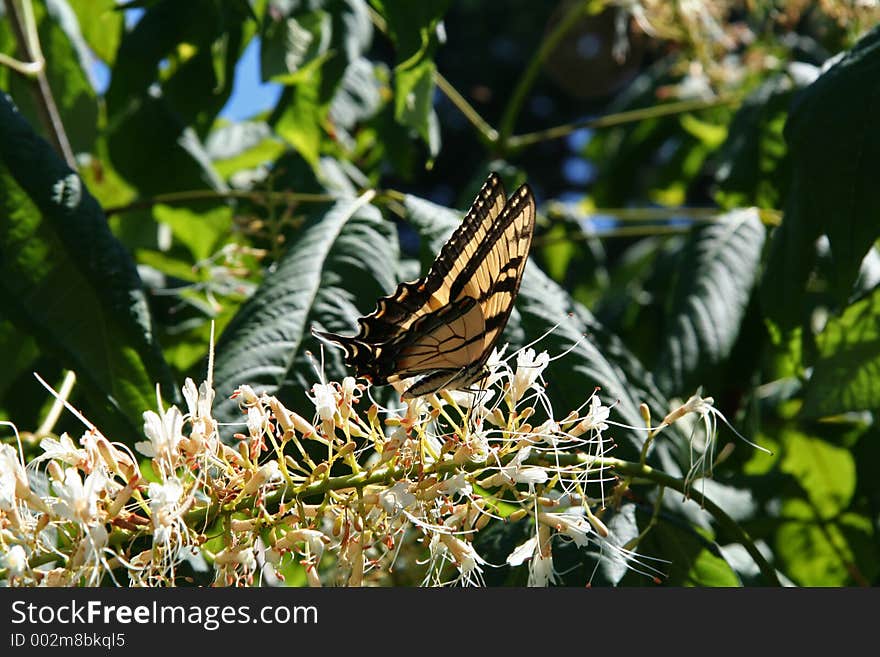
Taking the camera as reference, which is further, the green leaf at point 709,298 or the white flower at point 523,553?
the green leaf at point 709,298

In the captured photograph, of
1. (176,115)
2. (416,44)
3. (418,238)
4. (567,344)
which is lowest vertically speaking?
(567,344)

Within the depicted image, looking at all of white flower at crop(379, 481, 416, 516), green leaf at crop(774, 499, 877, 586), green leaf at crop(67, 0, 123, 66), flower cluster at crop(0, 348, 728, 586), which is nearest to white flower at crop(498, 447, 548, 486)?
flower cluster at crop(0, 348, 728, 586)

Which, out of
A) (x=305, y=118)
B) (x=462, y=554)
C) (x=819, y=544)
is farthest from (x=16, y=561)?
(x=819, y=544)

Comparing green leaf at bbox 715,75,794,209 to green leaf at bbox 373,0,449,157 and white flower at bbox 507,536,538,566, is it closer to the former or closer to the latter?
green leaf at bbox 373,0,449,157

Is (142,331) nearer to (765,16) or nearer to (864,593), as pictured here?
(864,593)

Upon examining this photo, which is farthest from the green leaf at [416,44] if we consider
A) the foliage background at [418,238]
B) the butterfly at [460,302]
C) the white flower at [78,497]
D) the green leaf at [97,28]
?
the green leaf at [97,28]

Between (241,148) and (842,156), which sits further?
(241,148)

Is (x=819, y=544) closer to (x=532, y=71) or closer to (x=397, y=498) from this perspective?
(x=532, y=71)

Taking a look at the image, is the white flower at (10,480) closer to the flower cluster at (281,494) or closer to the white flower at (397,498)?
the flower cluster at (281,494)
